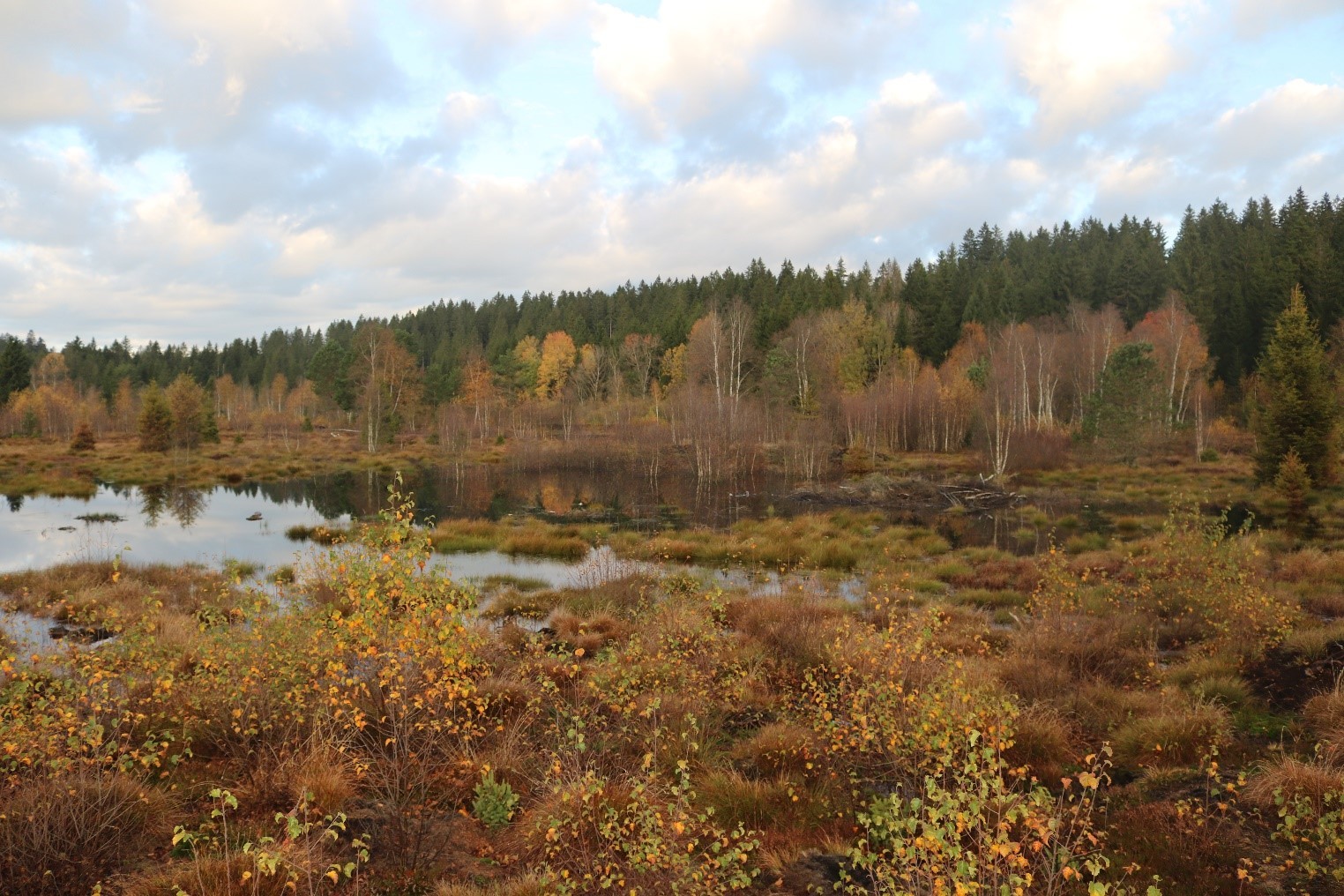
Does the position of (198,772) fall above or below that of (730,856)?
below

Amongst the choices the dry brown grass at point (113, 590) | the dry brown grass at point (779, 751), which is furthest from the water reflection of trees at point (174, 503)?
the dry brown grass at point (779, 751)

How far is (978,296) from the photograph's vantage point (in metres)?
77.9

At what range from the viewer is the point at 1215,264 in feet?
220

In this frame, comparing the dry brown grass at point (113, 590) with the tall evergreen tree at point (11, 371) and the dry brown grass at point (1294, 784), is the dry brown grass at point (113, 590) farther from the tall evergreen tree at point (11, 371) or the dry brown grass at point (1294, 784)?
the tall evergreen tree at point (11, 371)

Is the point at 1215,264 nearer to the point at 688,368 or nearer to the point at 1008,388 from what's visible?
the point at 1008,388

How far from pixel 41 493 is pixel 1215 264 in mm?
89984

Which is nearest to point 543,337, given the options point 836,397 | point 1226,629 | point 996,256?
point 836,397

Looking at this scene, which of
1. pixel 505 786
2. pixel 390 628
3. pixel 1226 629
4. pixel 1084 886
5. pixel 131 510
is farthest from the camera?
pixel 131 510

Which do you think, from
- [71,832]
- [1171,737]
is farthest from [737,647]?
[71,832]

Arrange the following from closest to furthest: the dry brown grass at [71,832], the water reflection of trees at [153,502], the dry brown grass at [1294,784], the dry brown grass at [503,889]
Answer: the dry brown grass at [71,832], the dry brown grass at [503,889], the dry brown grass at [1294,784], the water reflection of trees at [153,502]

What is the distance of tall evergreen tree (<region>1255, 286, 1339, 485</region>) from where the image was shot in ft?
102

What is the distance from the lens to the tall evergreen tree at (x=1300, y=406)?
3102 centimetres

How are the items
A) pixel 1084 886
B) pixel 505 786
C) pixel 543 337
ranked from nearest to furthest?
pixel 1084 886 → pixel 505 786 → pixel 543 337

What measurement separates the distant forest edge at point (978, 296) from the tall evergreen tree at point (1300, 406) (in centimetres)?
2142
